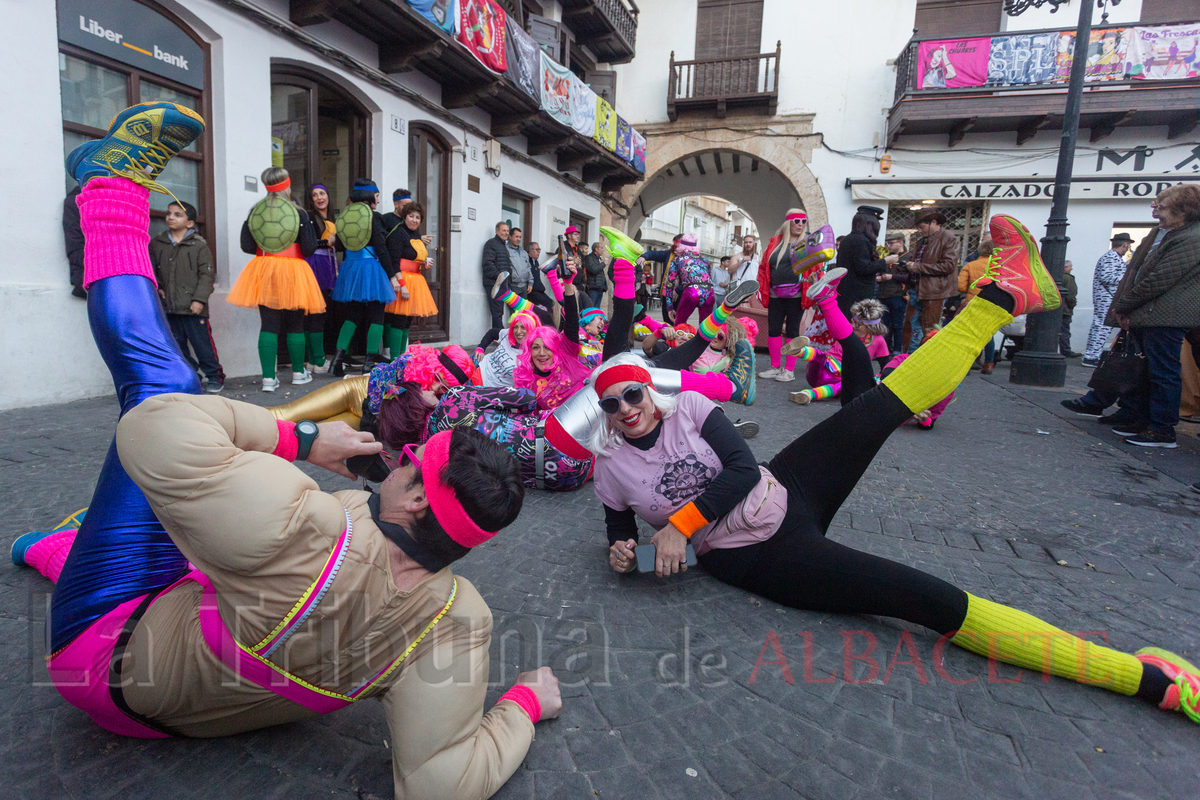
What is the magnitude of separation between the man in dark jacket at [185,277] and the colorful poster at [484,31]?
4986 mm

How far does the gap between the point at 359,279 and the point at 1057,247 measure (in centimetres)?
848

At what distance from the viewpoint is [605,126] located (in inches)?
569

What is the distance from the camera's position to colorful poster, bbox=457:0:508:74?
28.8ft

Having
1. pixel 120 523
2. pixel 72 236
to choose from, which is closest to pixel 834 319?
pixel 120 523

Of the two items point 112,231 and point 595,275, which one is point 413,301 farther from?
point 112,231

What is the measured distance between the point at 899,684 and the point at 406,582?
1.60 metres

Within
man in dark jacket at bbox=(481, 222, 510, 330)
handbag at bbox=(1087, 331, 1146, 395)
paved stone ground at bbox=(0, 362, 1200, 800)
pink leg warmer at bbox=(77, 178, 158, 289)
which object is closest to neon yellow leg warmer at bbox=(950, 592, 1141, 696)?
paved stone ground at bbox=(0, 362, 1200, 800)

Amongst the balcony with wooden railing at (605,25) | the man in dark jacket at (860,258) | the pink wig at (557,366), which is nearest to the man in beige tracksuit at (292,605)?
the pink wig at (557,366)

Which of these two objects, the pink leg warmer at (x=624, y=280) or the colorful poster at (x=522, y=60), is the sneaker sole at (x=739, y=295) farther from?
the colorful poster at (x=522, y=60)

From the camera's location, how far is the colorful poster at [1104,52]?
43.9 feet

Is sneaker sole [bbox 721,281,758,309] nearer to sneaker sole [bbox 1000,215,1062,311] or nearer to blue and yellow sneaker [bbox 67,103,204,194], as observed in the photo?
sneaker sole [bbox 1000,215,1062,311]

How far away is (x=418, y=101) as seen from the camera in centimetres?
916

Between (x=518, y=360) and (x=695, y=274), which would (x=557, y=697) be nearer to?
(x=518, y=360)

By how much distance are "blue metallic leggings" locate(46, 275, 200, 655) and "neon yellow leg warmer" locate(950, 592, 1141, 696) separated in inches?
94.8
